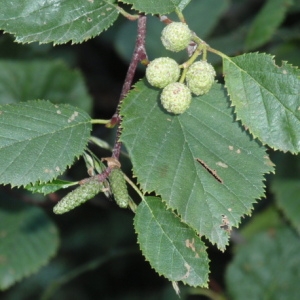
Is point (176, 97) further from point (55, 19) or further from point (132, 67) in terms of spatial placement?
point (55, 19)

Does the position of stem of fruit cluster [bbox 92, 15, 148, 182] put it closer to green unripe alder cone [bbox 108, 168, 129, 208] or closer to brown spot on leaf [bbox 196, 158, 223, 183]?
green unripe alder cone [bbox 108, 168, 129, 208]

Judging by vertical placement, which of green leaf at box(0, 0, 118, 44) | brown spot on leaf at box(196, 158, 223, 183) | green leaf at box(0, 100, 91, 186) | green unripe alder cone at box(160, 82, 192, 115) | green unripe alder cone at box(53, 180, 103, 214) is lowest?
brown spot on leaf at box(196, 158, 223, 183)

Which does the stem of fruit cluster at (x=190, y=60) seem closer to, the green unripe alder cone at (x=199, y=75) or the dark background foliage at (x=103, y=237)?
the green unripe alder cone at (x=199, y=75)

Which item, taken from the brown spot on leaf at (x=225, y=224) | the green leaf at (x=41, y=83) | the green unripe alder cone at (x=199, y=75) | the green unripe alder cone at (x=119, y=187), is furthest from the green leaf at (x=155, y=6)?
the green leaf at (x=41, y=83)

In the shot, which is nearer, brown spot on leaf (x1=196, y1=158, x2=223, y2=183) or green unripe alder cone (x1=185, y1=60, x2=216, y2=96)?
green unripe alder cone (x1=185, y1=60, x2=216, y2=96)

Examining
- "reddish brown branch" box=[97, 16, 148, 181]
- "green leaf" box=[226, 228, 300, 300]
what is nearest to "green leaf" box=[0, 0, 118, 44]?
"reddish brown branch" box=[97, 16, 148, 181]

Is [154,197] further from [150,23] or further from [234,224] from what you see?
[150,23]

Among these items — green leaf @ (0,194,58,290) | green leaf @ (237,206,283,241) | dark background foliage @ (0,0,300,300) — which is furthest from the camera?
dark background foliage @ (0,0,300,300)
